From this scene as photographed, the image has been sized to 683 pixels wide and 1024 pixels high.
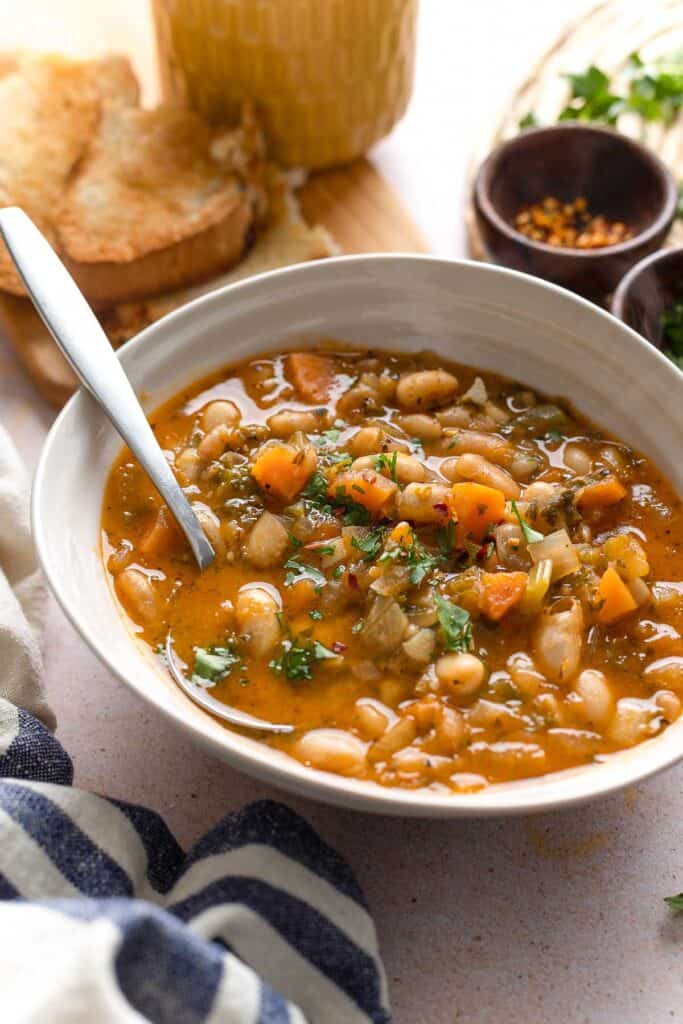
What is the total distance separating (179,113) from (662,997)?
131 inches

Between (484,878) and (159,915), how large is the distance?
34.8 inches

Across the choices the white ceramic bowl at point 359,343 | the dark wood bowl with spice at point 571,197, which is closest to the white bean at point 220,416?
the white ceramic bowl at point 359,343

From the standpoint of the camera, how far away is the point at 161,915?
2.18 m

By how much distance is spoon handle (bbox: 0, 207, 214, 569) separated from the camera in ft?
9.43

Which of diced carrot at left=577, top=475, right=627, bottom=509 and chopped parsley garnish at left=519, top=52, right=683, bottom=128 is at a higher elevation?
chopped parsley garnish at left=519, top=52, right=683, bottom=128

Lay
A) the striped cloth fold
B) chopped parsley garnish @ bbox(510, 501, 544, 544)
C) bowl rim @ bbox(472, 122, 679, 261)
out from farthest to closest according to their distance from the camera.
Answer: bowl rim @ bbox(472, 122, 679, 261), chopped parsley garnish @ bbox(510, 501, 544, 544), the striped cloth fold

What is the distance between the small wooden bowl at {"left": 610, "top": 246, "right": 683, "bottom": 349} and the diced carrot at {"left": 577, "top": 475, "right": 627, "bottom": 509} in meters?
0.74

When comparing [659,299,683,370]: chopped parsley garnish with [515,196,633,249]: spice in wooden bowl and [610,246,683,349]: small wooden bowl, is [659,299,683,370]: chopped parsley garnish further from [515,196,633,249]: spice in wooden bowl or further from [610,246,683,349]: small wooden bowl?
[515,196,633,249]: spice in wooden bowl

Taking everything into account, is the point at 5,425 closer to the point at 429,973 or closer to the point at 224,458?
the point at 224,458

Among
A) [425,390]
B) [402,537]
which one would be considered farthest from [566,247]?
[402,537]

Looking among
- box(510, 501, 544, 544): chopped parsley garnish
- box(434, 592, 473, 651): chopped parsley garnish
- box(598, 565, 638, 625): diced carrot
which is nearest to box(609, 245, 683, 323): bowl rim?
box(510, 501, 544, 544): chopped parsley garnish

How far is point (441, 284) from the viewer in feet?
10.8

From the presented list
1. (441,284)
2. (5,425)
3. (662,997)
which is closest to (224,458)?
(441,284)

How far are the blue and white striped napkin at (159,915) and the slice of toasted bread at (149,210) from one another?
1648mm
